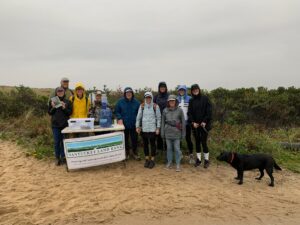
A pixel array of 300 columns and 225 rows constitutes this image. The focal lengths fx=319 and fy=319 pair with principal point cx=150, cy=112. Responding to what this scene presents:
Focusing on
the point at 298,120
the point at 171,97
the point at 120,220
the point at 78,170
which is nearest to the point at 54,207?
the point at 120,220

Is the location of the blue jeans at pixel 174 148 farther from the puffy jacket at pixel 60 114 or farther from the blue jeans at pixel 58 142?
the blue jeans at pixel 58 142

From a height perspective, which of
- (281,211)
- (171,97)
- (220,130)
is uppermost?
(171,97)

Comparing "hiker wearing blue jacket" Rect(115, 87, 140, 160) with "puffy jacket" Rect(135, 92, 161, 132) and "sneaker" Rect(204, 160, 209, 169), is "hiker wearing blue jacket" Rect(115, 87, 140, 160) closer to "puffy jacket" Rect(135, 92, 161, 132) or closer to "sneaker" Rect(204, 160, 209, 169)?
"puffy jacket" Rect(135, 92, 161, 132)

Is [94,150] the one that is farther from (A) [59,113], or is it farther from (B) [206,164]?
(B) [206,164]

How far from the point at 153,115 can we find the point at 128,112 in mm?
652

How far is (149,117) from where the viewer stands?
740 cm

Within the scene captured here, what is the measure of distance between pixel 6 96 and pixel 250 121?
9.66 metres

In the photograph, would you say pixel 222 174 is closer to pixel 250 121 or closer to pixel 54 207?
pixel 54 207

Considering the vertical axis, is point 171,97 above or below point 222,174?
above

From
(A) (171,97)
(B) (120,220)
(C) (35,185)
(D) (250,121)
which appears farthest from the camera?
(D) (250,121)

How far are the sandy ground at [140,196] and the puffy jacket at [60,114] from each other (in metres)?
1.07

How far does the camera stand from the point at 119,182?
6559 millimetres

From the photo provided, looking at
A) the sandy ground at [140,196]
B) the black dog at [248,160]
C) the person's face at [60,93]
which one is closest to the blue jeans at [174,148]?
the sandy ground at [140,196]

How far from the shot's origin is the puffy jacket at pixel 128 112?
7.66 m
